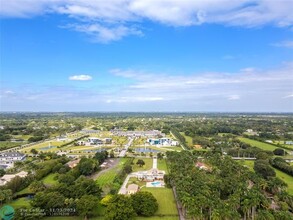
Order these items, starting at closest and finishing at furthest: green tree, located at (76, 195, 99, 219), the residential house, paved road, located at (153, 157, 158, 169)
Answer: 1. green tree, located at (76, 195, 99, 219)
2. the residential house
3. paved road, located at (153, 157, 158, 169)

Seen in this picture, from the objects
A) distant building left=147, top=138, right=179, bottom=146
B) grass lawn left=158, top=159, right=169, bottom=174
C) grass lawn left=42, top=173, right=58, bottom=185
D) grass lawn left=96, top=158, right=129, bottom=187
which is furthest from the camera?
distant building left=147, top=138, right=179, bottom=146

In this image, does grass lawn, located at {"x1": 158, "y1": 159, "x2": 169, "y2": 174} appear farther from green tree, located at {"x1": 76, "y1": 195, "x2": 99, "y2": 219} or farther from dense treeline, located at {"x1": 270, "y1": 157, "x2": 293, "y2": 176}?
dense treeline, located at {"x1": 270, "y1": 157, "x2": 293, "y2": 176}

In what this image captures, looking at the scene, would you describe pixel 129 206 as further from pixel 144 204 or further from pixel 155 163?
pixel 155 163

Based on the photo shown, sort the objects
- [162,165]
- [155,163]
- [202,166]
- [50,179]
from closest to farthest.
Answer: [50,179], [202,166], [162,165], [155,163]

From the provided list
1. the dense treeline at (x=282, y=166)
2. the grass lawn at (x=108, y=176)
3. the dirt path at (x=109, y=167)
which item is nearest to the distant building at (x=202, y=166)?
the dense treeline at (x=282, y=166)

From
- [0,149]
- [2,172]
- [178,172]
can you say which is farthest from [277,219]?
[0,149]

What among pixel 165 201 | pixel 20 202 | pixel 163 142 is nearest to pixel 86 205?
pixel 165 201

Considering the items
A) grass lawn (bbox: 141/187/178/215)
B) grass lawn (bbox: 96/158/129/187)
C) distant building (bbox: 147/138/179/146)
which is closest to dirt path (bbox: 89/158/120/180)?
grass lawn (bbox: 96/158/129/187)
